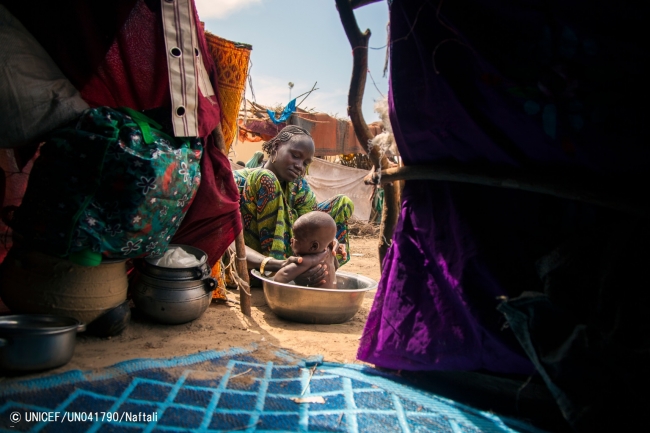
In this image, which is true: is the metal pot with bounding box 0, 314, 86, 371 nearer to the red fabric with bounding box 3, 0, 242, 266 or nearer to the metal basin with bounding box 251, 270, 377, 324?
the red fabric with bounding box 3, 0, 242, 266

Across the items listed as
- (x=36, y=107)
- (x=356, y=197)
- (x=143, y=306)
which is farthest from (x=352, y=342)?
(x=356, y=197)

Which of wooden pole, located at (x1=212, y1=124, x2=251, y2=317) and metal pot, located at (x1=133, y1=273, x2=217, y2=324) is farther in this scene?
wooden pole, located at (x1=212, y1=124, x2=251, y2=317)

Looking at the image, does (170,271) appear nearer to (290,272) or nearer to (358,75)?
(290,272)

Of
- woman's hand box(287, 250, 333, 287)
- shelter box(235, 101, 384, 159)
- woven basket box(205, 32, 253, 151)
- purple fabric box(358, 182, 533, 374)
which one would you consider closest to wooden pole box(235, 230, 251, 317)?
woman's hand box(287, 250, 333, 287)

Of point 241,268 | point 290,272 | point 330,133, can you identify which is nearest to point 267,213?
point 241,268

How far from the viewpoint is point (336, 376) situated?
1.79 metres

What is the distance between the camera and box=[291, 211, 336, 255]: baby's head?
9.15 ft

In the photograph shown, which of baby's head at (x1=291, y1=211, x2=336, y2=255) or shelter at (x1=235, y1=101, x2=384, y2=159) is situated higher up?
shelter at (x1=235, y1=101, x2=384, y2=159)

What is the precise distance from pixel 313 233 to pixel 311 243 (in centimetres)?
8

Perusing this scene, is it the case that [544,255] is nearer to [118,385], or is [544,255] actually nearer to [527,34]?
[527,34]

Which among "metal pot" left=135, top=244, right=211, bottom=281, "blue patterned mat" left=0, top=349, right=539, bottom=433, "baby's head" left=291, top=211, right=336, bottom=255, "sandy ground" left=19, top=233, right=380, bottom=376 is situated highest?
"baby's head" left=291, top=211, right=336, bottom=255

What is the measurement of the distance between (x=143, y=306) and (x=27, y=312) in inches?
21.3

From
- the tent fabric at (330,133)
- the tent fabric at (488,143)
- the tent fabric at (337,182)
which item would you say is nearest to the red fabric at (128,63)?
the tent fabric at (488,143)

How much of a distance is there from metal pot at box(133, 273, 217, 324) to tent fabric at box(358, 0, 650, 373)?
1.05 metres
